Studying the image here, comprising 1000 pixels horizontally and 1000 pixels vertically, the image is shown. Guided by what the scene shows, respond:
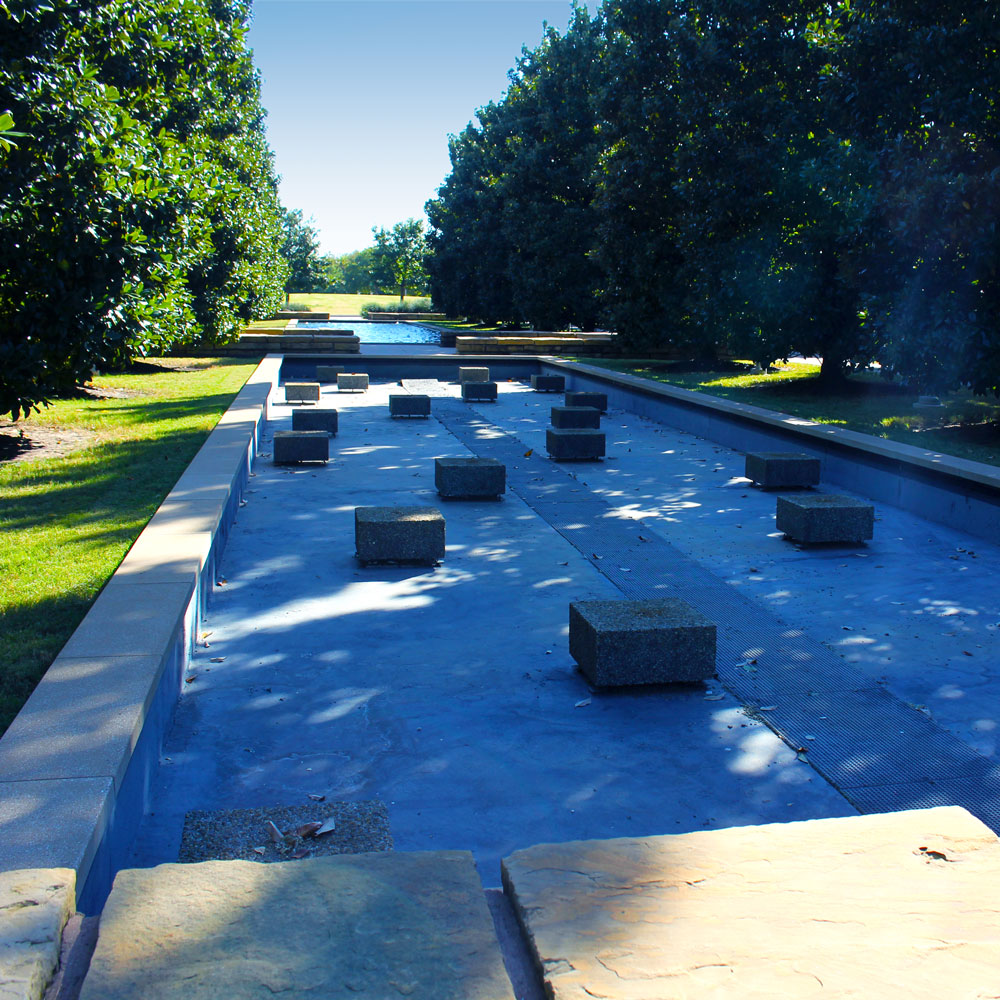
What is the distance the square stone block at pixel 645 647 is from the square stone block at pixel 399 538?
7.50 ft

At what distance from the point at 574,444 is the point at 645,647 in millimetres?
7318

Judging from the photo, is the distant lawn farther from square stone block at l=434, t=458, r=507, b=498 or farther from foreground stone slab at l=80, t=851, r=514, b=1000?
foreground stone slab at l=80, t=851, r=514, b=1000

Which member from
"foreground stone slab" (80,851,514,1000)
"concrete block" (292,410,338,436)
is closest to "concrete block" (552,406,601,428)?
"concrete block" (292,410,338,436)

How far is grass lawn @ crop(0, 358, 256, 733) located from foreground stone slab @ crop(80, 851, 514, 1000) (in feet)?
6.71

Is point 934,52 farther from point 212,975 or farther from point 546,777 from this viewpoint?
point 212,975

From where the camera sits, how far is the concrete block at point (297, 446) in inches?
452

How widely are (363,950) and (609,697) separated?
2.99 metres

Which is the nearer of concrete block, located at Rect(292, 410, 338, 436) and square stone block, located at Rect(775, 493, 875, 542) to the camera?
square stone block, located at Rect(775, 493, 875, 542)

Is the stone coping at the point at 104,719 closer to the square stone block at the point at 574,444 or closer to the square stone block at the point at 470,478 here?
the square stone block at the point at 470,478

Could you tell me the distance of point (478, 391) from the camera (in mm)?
19812

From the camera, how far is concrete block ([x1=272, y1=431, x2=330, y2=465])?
37.7 feet

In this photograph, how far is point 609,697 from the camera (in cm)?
518

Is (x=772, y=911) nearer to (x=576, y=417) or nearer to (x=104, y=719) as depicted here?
(x=104, y=719)

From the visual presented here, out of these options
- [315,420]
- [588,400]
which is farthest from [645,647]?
[588,400]
